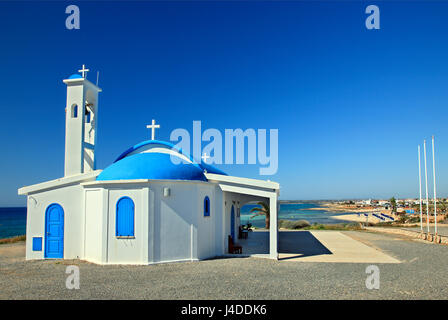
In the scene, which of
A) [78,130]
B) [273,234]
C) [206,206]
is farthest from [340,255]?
[78,130]

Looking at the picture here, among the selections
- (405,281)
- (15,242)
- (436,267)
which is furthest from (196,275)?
(15,242)

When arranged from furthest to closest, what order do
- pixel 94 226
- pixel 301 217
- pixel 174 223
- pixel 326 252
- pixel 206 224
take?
pixel 301 217, pixel 326 252, pixel 206 224, pixel 94 226, pixel 174 223

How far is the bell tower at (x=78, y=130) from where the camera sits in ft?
48.8

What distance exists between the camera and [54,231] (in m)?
13.9

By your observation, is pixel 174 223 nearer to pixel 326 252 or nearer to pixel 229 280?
pixel 229 280

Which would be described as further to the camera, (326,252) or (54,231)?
(326,252)

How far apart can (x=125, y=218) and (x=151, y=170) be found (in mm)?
2019

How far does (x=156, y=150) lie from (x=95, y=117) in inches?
133

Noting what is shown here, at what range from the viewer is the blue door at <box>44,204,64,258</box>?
13844 mm

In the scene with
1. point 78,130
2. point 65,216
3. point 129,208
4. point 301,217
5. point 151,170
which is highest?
point 78,130

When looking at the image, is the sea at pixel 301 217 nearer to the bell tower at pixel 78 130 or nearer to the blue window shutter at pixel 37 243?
the bell tower at pixel 78 130

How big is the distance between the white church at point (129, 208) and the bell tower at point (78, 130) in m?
0.04

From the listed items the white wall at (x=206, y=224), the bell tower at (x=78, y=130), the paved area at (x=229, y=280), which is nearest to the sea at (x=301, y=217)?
the white wall at (x=206, y=224)

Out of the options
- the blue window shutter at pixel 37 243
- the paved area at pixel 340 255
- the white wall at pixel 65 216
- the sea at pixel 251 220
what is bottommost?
the sea at pixel 251 220
